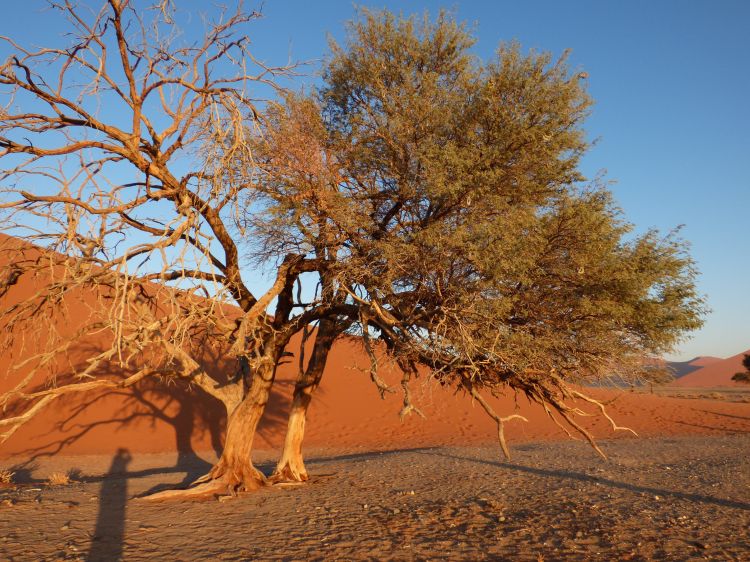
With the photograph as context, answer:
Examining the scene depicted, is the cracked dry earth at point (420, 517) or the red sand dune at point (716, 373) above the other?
the red sand dune at point (716, 373)

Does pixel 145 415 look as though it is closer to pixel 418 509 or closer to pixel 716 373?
pixel 418 509

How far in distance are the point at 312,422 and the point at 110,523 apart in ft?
58.2

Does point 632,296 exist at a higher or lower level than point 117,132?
lower

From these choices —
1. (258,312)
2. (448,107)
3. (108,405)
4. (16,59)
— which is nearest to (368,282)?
(258,312)

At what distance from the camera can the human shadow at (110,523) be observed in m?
6.45

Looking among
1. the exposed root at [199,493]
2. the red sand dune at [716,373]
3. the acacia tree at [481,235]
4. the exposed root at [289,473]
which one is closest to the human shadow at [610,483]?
the acacia tree at [481,235]

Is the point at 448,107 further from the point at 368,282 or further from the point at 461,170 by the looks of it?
the point at 368,282

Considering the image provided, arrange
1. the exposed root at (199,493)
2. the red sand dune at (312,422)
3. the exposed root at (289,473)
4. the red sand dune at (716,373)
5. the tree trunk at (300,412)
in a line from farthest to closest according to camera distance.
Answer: the red sand dune at (716,373) → the red sand dune at (312,422) → the tree trunk at (300,412) → the exposed root at (289,473) → the exposed root at (199,493)

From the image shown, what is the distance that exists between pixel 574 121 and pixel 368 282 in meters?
4.56

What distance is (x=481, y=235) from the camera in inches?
320

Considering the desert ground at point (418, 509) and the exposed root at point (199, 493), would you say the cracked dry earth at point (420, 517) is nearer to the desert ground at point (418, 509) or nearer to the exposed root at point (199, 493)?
the desert ground at point (418, 509)

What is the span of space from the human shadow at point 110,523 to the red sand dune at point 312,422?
7.07 m

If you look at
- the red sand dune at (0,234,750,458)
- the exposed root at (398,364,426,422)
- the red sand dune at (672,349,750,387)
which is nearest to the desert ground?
the exposed root at (398,364,426,422)

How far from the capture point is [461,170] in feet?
27.9
